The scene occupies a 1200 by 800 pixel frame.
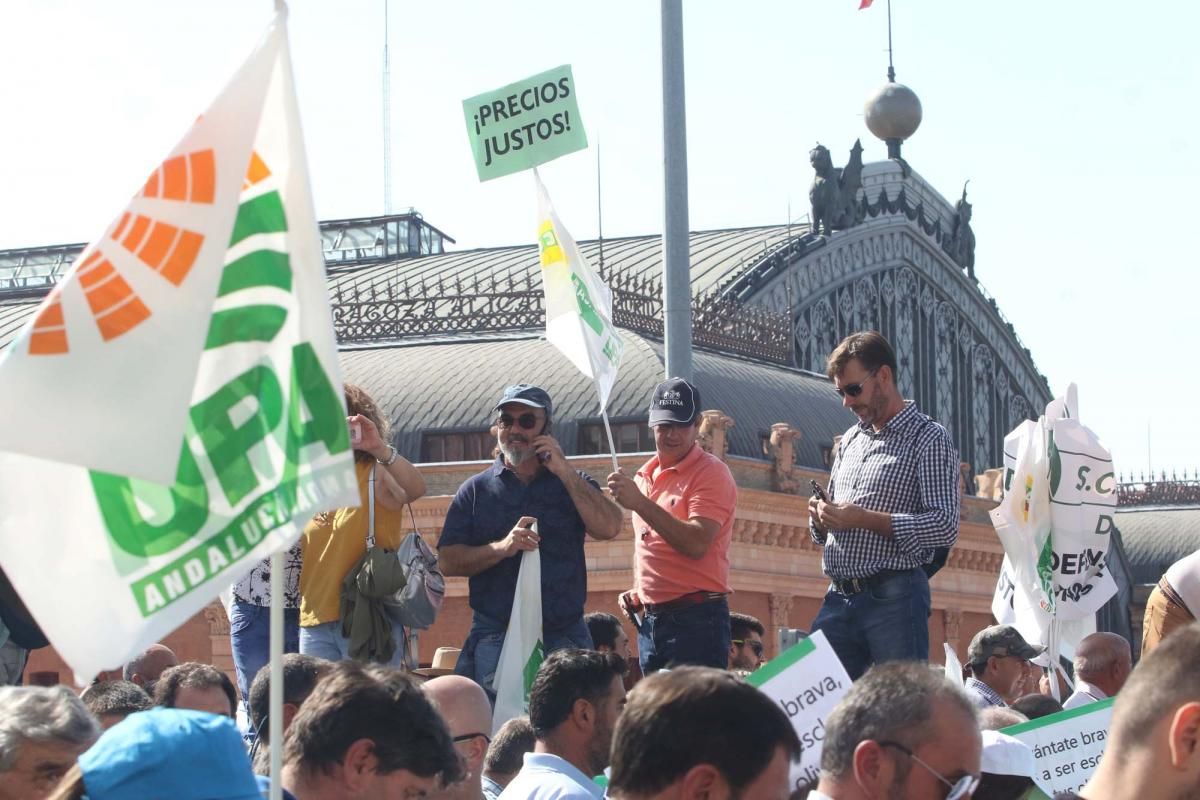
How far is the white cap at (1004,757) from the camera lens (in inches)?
273

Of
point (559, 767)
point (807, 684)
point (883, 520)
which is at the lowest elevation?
point (559, 767)

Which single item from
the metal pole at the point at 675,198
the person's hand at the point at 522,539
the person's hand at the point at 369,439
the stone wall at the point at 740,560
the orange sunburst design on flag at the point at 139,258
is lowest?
the stone wall at the point at 740,560

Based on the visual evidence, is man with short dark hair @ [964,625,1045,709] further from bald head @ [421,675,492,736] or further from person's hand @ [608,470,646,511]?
bald head @ [421,675,492,736]

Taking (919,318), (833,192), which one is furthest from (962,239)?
(833,192)

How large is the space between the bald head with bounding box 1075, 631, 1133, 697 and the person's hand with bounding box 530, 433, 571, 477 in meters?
3.01

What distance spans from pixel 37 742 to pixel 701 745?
219cm

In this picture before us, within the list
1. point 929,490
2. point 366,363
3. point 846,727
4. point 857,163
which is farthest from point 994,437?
point 846,727

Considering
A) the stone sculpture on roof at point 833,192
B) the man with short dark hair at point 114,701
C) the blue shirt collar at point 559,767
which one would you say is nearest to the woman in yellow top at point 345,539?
the man with short dark hair at point 114,701

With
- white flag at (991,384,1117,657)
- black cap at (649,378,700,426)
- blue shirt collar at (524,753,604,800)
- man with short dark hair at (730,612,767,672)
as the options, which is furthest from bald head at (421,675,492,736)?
white flag at (991,384,1117,657)

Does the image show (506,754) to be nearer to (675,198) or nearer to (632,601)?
(632,601)

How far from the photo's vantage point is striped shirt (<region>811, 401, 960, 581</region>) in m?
9.21

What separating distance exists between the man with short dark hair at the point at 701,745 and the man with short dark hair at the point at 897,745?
59 centimetres

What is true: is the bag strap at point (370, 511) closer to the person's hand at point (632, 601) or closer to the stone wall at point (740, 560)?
the person's hand at point (632, 601)

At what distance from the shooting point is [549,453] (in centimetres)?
966
